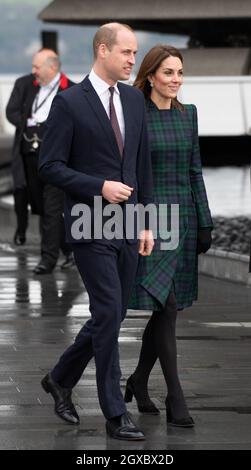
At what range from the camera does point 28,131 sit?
48.6ft

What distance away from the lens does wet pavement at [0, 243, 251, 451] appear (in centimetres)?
736

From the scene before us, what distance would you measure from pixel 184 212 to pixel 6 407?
1.29m

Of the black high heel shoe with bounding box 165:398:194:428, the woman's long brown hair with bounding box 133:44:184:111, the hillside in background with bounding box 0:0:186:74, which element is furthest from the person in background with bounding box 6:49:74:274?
the hillside in background with bounding box 0:0:186:74

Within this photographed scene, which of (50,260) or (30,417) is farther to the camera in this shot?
(50,260)

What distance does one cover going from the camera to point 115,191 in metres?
7.23

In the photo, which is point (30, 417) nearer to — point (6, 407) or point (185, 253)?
point (6, 407)

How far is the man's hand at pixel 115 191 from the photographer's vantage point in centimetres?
723

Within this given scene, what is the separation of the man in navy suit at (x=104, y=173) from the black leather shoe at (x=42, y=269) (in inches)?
282

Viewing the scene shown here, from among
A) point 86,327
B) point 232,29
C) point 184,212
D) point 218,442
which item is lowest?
point 218,442

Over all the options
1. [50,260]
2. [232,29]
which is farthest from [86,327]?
[232,29]

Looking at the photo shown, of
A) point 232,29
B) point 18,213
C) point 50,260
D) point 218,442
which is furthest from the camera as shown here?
point 232,29

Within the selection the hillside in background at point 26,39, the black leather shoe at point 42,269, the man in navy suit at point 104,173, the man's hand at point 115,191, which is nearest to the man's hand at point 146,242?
the man in navy suit at point 104,173

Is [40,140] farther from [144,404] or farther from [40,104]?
[144,404]

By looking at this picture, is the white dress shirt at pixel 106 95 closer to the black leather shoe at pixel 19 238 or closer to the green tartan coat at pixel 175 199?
the green tartan coat at pixel 175 199
